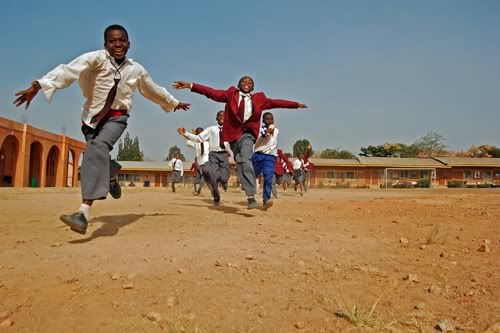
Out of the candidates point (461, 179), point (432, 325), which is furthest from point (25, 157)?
point (461, 179)

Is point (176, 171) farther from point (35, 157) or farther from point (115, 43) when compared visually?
point (35, 157)

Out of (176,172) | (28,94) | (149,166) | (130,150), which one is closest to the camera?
(28,94)

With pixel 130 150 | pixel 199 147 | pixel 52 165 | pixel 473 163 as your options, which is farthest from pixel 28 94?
pixel 130 150

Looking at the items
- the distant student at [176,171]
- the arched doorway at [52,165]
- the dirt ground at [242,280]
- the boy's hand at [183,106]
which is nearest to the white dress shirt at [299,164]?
the distant student at [176,171]

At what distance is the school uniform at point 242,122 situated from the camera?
6.62 m

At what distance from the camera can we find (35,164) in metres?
32.4

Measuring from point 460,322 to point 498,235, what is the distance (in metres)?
2.62

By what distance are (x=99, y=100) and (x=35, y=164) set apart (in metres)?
31.2

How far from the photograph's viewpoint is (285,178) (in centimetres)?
1884

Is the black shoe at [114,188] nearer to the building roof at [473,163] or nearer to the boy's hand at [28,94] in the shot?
the boy's hand at [28,94]

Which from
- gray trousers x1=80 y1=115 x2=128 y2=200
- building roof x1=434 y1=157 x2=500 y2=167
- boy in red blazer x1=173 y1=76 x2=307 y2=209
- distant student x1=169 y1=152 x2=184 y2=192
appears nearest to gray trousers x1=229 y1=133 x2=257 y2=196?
boy in red blazer x1=173 y1=76 x2=307 y2=209

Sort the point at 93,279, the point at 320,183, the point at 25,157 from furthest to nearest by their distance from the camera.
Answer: the point at 320,183
the point at 25,157
the point at 93,279

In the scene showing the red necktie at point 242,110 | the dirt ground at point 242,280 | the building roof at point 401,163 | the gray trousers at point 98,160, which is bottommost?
the dirt ground at point 242,280

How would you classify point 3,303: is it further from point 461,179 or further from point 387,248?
point 461,179
